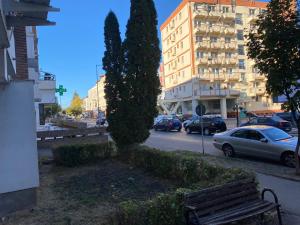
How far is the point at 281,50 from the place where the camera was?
31.8 ft

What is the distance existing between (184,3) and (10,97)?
61.9 m

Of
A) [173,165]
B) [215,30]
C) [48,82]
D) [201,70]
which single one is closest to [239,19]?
[215,30]

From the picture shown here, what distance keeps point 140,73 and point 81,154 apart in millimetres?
3813

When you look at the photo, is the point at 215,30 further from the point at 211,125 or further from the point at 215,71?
the point at 211,125

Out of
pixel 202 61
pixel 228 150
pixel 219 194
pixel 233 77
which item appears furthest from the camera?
pixel 233 77

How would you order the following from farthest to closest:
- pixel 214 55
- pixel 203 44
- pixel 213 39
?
pixel 213 39 → pixel 214 55 → pixel 203 44

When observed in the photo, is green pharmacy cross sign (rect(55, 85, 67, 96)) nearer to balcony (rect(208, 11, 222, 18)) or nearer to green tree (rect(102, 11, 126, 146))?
green tree (rect(102, 11, 126, 146))

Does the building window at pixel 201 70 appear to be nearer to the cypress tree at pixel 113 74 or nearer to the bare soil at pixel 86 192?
the cypress tree at pixel 113 74

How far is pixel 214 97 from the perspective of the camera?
61.6 meters

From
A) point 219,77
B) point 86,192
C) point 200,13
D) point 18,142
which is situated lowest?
point 86,192

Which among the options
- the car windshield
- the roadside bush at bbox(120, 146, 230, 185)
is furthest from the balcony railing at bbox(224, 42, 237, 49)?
the roadside bush at bbox(120, 146, 230, 185)

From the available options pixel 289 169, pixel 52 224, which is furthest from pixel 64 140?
pixel 52 224

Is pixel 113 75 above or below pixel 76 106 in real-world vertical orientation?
below

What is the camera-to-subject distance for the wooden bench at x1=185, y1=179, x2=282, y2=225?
499 centimetres
